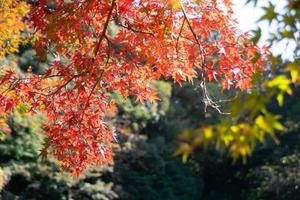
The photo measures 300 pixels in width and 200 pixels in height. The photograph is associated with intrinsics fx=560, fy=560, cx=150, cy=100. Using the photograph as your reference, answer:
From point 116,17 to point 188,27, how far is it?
1.65 ft

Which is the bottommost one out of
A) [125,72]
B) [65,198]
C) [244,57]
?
[65,198]

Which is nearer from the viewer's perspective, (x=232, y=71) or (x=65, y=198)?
(x=232, y=71)

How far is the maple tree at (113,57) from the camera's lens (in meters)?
3.75

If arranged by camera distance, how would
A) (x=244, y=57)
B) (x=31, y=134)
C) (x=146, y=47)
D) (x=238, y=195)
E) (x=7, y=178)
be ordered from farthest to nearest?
(x=238, y=195)
(x=31, y=134)
(x=7, y=178)
(x=244, y=57)
(x=146, y=47)

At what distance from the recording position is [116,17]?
3885 millimetres

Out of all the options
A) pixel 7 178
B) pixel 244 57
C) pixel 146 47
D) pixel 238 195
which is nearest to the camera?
pixel 146 47

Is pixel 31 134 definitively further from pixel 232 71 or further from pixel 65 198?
pixel 232 71

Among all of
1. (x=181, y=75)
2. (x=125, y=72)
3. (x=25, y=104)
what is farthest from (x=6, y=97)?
(x=181, y=75)

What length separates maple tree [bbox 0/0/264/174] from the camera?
3.75 m

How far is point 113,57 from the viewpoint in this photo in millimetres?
3916

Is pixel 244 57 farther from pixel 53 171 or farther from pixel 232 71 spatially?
pixel 53 171

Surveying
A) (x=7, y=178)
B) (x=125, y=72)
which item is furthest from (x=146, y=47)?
(x=7, y=178)

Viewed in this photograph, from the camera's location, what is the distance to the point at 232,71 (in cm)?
395

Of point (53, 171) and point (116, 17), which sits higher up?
point (116, 17)
